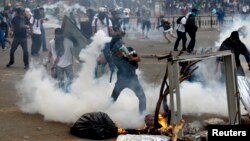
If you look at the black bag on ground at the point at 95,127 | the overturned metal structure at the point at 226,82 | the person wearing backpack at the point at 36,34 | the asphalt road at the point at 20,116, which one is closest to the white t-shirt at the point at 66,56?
the asphalt road at the point at 20,116

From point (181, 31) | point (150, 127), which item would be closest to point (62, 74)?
point (150, 127)

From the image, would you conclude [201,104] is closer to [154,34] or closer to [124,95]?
[124,95]

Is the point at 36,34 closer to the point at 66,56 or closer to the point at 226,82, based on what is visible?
the point at 66,56

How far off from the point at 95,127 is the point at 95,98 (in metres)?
1.38

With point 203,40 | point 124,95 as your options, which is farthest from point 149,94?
point 203,40

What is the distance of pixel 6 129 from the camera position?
25.9ft

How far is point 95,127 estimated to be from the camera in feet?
24.3

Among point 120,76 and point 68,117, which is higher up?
point 120,76

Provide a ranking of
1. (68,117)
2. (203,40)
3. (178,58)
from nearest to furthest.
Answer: (178,58) < (68,117) < (203,40)

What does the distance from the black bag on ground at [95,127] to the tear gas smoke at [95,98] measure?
0.50m

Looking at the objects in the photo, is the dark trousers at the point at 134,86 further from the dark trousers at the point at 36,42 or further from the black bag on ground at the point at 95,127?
the dark trousers at the point at 36,42

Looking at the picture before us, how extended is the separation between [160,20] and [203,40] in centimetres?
192

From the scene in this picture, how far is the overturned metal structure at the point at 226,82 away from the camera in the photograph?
5304 millimetres

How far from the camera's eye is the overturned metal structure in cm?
530
